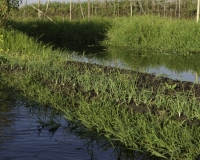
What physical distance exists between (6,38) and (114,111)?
29.8 feet

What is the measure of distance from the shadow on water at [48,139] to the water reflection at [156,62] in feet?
15.4

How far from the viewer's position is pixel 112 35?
22016 mm

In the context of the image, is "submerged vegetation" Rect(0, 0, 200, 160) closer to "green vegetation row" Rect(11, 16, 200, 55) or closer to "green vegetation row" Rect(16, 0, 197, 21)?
"green vegetation row" Rect(11, 16, 200, 55)

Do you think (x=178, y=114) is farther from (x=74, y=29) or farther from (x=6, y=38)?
(x=74, y=29)

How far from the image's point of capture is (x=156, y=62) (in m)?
14.4

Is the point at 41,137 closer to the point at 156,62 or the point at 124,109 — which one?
the point at 124,109

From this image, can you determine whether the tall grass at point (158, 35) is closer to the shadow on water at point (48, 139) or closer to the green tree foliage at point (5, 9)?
the green tree foliage at point (5, 9)

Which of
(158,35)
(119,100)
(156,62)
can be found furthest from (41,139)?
(158,35)

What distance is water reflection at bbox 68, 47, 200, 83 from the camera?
11891 millimetres

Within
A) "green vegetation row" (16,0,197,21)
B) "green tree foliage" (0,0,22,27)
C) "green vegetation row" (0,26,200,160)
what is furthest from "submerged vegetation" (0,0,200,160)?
"green vegetation row" (16,0,197,21)

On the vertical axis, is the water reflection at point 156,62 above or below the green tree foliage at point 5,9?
below

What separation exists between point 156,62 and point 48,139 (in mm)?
9343

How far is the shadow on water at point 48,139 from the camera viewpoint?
16.1 feet

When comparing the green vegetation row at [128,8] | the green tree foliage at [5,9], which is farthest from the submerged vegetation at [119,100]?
the green vegetation row at [128,8]
